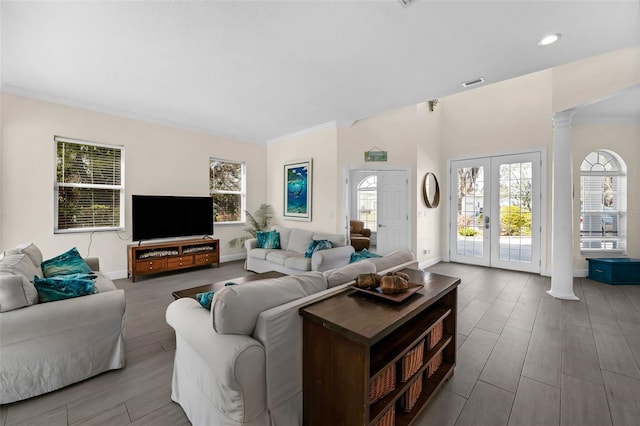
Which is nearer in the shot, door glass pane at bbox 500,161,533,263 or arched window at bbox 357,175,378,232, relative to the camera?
door glass pane at bbox 500,161,533,263

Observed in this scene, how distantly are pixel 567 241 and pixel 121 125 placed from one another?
23.1 ft

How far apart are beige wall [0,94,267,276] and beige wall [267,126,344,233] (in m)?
1.18

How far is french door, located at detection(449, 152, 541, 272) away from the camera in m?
4.86

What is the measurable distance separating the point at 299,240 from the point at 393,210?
1966 mm

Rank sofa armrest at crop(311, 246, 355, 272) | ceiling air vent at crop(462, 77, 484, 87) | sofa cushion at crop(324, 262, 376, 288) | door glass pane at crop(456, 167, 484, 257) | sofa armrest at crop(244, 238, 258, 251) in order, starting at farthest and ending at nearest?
door glass pane at crop(456, 167, 484, 257) → sofa armrest at crop(244, 238, 258, 251) → sofa armrest at crop(311, 246, 355, 272) → ceiling air vent at crop(462, 77, 484, 87) → sofa cushion at crop(324, 262, 376, 288)

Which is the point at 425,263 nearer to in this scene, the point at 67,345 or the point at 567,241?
the point at 567,241

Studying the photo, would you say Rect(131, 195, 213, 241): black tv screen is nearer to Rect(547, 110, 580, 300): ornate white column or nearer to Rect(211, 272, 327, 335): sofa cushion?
Rect(211, 272, 327, 335): sofa cushion

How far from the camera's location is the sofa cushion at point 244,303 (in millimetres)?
1269

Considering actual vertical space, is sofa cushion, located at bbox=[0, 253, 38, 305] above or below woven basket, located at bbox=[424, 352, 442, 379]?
above

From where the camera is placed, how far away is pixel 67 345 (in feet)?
6.04

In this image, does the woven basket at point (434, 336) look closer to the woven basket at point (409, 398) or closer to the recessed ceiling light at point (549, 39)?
the woven basket at point (409, 398)

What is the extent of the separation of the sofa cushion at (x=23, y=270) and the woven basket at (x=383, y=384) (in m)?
2.31

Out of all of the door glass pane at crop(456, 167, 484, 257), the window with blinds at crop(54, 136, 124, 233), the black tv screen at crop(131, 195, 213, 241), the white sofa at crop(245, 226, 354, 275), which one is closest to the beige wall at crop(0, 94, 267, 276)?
the window with blinds at crop(54, 136, 124, 233)

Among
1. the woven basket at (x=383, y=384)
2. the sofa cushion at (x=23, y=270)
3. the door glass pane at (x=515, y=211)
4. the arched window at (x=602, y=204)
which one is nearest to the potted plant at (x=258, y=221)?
the sofa cushion at (x=23, y=270)
